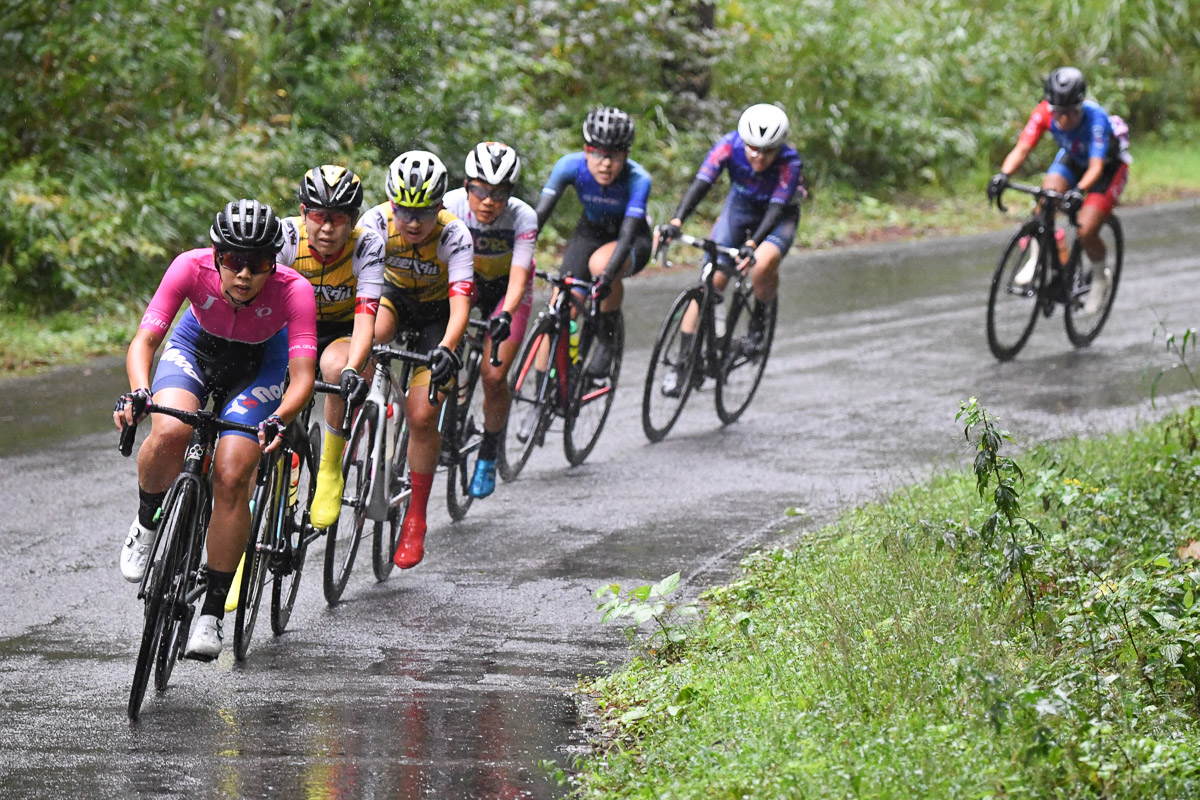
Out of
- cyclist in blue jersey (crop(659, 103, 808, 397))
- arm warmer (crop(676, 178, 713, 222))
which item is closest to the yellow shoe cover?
cyclist in blue jersey (crop(659, 103, 808, 397))

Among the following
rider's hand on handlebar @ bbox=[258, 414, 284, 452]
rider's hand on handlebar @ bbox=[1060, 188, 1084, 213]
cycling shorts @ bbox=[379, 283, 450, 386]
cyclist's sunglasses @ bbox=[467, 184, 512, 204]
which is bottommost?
rider's hand on handlebar @ bbox=[258, 414, 284, 452]

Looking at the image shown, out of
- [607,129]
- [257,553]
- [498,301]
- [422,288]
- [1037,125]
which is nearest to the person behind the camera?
[257,553]

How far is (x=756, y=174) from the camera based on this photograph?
11.2 m

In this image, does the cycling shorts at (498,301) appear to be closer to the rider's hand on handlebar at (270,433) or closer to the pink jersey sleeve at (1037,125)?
the rider's hand on handlebar at (270,433)

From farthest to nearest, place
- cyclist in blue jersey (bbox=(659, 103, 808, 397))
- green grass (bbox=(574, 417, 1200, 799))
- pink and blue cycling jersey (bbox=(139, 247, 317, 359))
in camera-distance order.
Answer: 1. cyclist in blue jersey (bbox=(659, 103, 808, 397))
2. pink and blue cycling jersey (bbox=(139, 247, 317, 359))
3. green grass (bbox=(574, 417, 1200, 799))

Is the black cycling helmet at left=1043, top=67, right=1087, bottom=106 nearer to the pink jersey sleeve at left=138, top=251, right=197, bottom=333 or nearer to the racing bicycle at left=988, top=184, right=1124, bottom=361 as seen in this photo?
the racing bicycle at left=988, top=184, right=1124, bottom=361

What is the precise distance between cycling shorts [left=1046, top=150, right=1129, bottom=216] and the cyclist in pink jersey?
29.2 feet

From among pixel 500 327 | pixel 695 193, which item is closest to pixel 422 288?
pixel 500 327

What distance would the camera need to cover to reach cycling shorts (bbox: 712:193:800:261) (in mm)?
11297

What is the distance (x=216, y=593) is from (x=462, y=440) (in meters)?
2.93

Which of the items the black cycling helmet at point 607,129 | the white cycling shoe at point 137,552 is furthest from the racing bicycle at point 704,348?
the white cycling shoe at point 137,552

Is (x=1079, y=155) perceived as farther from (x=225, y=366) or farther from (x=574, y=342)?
(x=225, y=366)

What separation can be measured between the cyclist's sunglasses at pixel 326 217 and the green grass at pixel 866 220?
6.20 meters

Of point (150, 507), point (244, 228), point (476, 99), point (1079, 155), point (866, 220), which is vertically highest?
point (476, 99)
